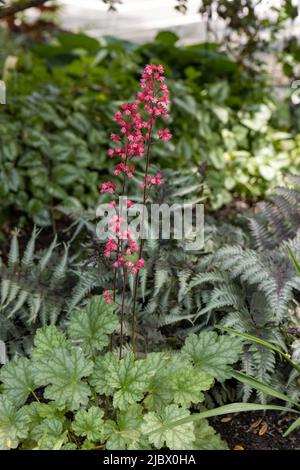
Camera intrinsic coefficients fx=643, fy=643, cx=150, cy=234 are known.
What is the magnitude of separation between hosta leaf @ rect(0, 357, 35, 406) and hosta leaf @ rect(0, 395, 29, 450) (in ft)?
0.13

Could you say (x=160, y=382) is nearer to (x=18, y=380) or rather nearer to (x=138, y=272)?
(x=138, y=272)

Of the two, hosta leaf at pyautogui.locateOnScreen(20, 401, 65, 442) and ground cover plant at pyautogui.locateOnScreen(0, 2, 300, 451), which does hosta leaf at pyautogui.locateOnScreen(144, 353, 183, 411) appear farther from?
hosta leaf at pyautogui.locateOnScreen(20, 401, 65, 442)

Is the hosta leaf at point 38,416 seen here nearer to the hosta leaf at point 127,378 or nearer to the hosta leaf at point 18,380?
the hosta leaf at point 18,380

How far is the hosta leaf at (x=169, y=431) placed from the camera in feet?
6.49

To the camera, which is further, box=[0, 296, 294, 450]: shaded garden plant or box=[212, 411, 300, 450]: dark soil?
box=[212, 411, 300, 450]: dark soil

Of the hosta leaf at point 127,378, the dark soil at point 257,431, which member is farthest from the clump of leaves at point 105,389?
the dark soil at point 257,431

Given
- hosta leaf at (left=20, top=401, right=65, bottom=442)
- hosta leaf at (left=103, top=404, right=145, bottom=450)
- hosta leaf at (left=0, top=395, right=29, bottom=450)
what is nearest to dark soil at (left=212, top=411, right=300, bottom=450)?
hosta leaf at (left=103, top=404, right=145, bottom=450)

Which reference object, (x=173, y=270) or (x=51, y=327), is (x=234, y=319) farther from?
(x=51, y=327)

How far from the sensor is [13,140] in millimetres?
3828

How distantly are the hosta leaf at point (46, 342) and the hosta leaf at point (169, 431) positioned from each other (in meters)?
0.41

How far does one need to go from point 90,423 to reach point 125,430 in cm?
12

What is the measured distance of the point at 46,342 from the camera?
7.36 feet

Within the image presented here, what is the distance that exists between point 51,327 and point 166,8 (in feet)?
30.5

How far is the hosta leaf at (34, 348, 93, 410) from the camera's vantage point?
2084mm
